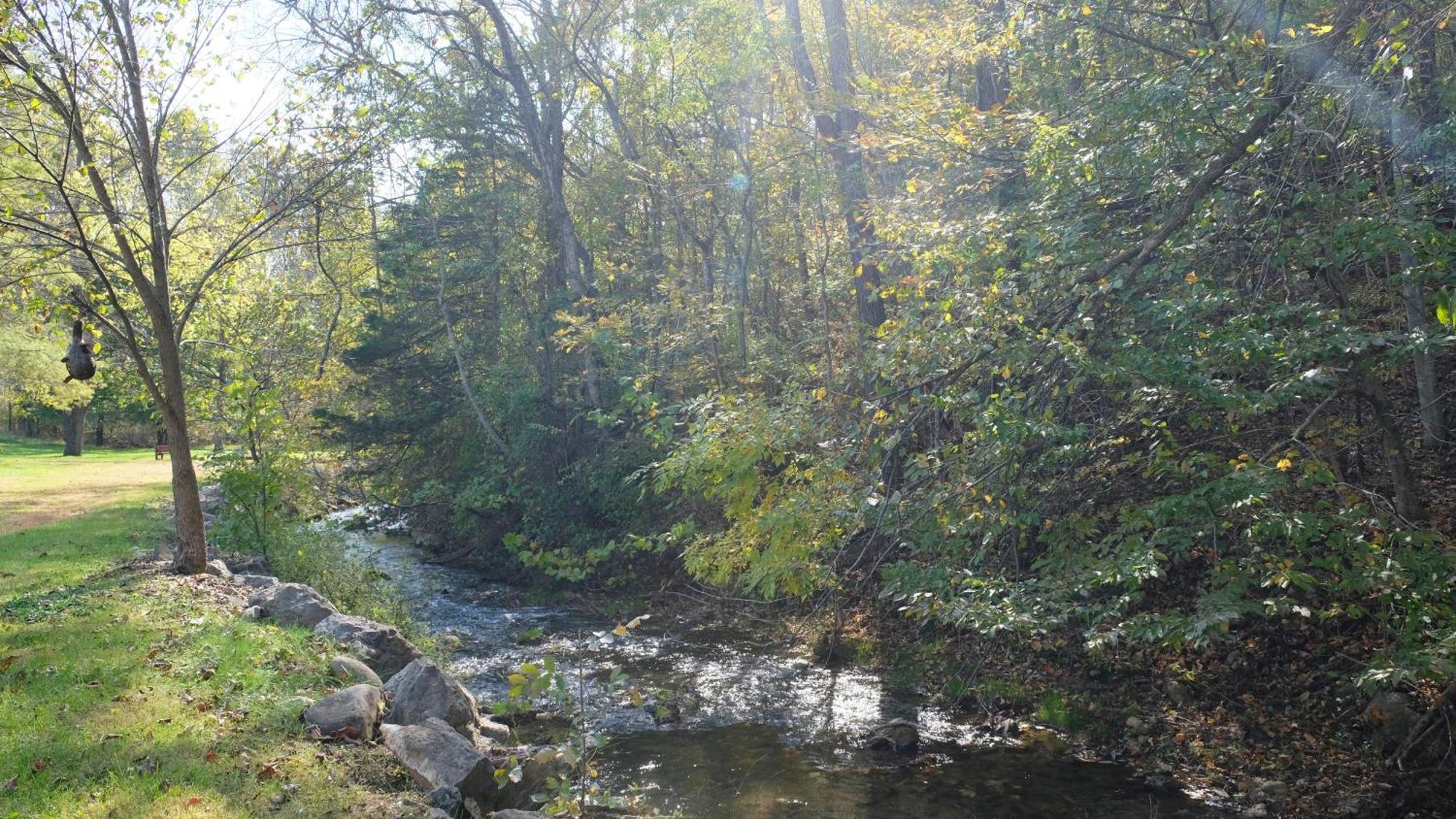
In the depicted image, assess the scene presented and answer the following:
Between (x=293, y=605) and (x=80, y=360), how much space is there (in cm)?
288

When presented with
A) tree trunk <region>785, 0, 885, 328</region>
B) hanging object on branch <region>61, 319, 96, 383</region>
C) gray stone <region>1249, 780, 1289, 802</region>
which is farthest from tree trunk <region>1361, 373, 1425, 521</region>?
hanging object on branch <region>61, 319, 96, 383</region>

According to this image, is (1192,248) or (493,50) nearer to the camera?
(1192,248)

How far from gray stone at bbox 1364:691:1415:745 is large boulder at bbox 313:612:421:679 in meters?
7.64

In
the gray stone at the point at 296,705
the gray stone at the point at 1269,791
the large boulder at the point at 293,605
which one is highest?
the large boulder at the point at 293,605

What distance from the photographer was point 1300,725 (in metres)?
7.20

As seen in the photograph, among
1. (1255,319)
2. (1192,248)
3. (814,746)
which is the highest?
(1192,248)

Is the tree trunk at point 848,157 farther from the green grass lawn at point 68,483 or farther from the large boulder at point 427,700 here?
the green grass lawn at point 68,483

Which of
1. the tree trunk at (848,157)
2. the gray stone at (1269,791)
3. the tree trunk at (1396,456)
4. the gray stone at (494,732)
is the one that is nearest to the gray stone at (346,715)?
the gray stone at (494,732)

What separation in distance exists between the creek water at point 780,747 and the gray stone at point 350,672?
147 cm

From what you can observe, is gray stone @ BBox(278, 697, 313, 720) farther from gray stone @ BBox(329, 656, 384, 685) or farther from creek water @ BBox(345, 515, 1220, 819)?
creek water @ BBox(345, 515, 1220, 819)

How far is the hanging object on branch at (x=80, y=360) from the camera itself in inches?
332

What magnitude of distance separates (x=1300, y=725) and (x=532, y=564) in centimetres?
1178

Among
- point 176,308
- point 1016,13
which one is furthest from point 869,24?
point 176,308

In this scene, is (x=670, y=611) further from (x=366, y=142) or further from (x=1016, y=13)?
(x=1016, y=13)
